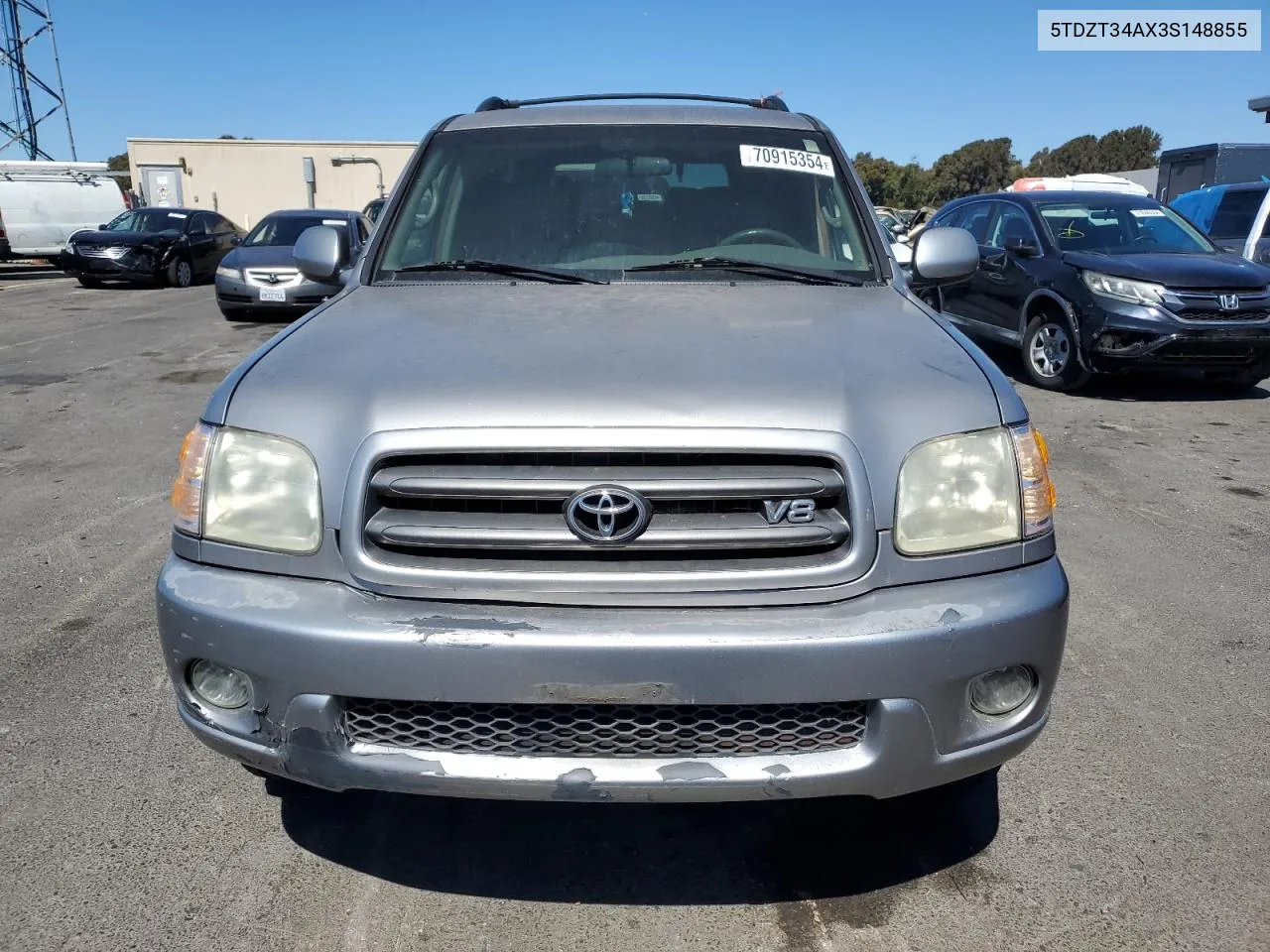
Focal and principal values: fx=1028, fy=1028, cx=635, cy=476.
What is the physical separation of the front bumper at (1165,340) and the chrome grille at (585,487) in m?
6.87

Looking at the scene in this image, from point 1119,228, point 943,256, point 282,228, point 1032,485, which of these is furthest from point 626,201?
point 282,228

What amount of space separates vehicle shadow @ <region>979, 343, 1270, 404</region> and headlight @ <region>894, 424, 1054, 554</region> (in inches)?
267

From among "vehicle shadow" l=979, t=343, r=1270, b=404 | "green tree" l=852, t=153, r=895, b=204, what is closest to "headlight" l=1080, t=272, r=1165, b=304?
"vehicle shadow" l=979, t=343, r=1270, b=404

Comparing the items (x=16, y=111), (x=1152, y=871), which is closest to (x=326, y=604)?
(x=1152, y=871)

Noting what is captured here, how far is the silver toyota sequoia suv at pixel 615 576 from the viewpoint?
79.0 inches

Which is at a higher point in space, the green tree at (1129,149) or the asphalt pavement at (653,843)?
the green tree at (1129,149)

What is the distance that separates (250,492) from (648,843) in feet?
4.19

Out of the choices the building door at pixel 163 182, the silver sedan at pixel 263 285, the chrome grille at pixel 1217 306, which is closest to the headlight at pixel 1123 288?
the chrome grille at pixel 1217 306

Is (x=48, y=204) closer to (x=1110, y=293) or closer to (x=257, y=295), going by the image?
(x=257, y=295)

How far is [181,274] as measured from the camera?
19234 millimetres

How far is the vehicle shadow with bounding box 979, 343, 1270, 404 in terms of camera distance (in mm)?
8617

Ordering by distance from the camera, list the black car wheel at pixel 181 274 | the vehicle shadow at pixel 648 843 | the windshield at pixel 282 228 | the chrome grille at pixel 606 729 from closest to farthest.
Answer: the chrome grille at pixel 606 729, the vehicle shadow at pixel 648 843, the windshield at pixel 282 228, the black car wheel at pixel 181 274

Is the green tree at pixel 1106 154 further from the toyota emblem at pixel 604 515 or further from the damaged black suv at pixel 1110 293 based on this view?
the toyota emblem at pixel 604 515

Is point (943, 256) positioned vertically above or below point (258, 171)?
below
